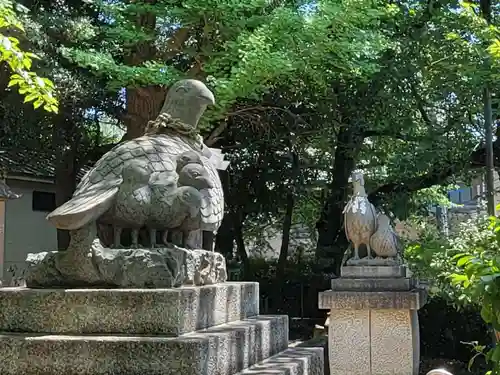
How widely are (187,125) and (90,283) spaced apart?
1312 millimetres

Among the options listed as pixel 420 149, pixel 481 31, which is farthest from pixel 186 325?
pixel 420 149

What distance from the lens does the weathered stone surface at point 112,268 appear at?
3459 mm

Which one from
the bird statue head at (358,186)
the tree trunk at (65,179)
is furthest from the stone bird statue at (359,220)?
the tree trunk at (65,179)

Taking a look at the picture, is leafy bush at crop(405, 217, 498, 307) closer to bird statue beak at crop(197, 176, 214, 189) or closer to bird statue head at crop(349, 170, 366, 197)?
bird statue head at crop(349, 170, 366, 197)

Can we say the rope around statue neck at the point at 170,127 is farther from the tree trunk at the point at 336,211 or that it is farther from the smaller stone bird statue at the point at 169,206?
the tree trunk at the point at 336,211

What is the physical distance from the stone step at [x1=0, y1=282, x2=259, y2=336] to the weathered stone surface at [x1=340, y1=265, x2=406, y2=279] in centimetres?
592

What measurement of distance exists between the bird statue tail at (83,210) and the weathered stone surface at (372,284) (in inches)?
242

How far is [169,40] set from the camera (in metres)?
11.0

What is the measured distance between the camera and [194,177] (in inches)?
152

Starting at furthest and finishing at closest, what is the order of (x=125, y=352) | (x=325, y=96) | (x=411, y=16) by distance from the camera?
1. (x=411, y=16)
2. (x=325, y=96)
3. (x=125, y=352)

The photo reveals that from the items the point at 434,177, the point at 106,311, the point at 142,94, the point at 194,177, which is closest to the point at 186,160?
the point at 194,177

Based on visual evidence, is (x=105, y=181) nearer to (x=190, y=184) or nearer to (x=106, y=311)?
(x=190, y=184)

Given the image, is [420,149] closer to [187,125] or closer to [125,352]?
[187,125]

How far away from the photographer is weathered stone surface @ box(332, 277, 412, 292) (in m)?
9.21
